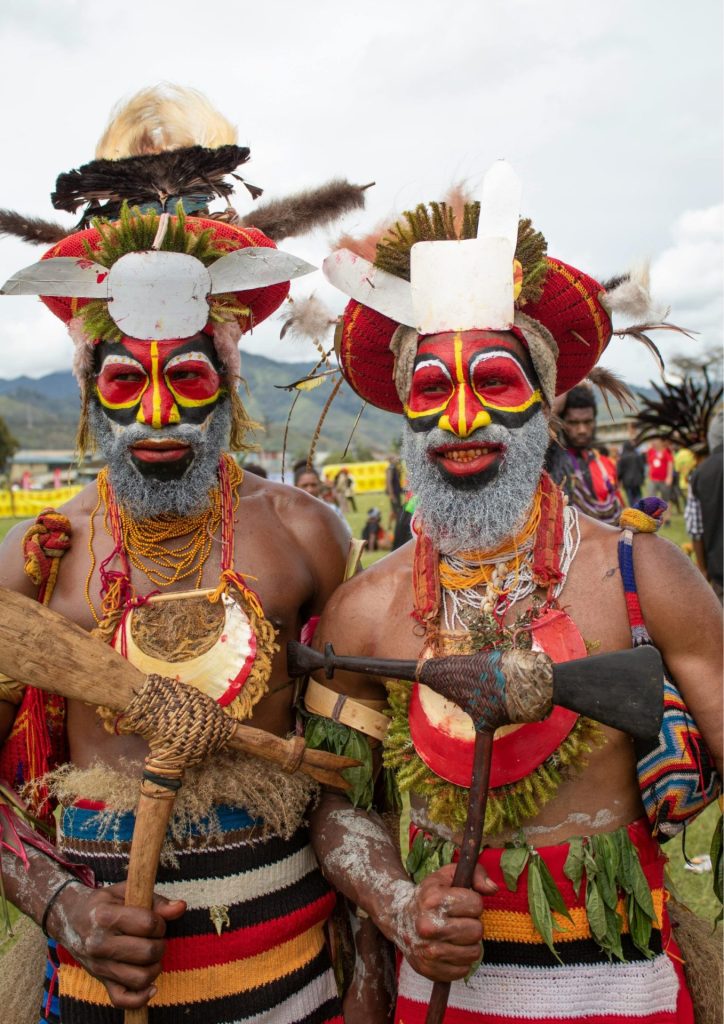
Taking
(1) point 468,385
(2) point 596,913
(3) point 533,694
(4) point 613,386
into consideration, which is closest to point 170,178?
(1) point 468,385

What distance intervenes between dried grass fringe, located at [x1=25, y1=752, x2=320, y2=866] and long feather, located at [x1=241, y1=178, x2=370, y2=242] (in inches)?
68.8

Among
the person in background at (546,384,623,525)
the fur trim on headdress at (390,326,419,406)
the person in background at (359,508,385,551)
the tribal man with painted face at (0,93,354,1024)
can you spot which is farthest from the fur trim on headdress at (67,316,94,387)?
the person in background at (359,508,385,551)

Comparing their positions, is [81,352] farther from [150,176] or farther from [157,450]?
[150,176]

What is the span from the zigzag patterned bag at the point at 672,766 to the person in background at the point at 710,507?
4506mm

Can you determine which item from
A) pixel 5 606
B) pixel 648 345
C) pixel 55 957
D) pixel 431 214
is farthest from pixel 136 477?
pixel 648 345

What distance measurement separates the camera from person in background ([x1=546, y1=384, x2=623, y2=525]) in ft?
21.8

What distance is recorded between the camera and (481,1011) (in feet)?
6.97

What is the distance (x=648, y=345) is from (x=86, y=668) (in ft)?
6.08

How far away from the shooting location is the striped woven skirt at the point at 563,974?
207cm

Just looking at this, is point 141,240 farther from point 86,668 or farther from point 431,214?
point 86,668

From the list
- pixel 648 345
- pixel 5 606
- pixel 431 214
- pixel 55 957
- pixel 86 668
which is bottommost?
pixel 55 957

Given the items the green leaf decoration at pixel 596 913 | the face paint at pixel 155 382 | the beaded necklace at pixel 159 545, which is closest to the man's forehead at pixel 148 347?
the face paint at pixel 155 382

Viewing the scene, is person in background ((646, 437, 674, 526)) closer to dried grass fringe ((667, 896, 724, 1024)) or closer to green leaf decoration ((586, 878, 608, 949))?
dried grass fringe ((667, 896, 724, 1024))

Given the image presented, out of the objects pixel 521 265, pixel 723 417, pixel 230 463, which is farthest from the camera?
pixel 723 417
